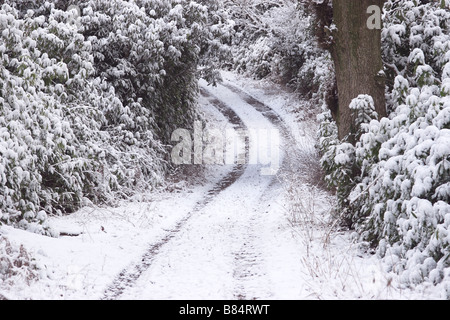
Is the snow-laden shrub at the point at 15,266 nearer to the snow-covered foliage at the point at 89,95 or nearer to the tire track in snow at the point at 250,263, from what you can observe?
the snow-covered foliage at the point at 89,95

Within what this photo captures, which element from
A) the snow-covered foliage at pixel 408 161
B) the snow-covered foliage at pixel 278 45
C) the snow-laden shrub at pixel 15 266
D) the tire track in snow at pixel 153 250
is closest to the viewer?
the snow-covered foliage at pixel 408 161

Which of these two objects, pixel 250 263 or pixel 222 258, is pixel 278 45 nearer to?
pixel 222 258

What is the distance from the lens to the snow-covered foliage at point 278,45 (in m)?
26.0

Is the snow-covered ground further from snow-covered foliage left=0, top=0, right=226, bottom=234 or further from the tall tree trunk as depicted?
the tall tree trunk

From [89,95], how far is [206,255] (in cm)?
651

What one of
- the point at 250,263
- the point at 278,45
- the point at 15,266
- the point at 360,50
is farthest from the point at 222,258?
the point at 278,45

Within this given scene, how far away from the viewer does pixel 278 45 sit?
2853 centimetres

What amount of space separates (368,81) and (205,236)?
441 cm

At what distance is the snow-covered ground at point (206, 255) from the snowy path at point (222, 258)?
18 mm

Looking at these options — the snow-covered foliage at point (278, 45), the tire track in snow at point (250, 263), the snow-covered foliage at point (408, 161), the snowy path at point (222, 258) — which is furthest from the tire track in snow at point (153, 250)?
the snow-covered foliage at point (278, 45)

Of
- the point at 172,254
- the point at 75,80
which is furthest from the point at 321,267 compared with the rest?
the point at 75,80

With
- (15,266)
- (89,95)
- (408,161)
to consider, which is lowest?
(15,266)

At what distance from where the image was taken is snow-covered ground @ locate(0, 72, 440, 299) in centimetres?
610

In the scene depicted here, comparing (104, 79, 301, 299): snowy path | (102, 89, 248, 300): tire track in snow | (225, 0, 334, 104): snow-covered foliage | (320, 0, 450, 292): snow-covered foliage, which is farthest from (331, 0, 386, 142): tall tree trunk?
(225, 0, 334, 104): snow-covered foliage
